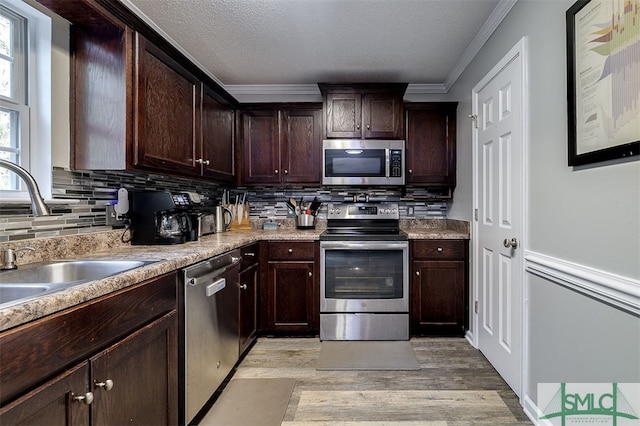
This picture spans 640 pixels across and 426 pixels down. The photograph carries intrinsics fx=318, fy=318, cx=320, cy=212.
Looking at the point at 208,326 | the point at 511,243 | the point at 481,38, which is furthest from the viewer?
the point at 481,38

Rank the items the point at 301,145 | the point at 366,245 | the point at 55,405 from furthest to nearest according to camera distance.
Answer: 1. the point at 301,145
2. the point at 366,245
3. the point at 55,405

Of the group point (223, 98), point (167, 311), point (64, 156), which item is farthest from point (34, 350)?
point (223, 98)

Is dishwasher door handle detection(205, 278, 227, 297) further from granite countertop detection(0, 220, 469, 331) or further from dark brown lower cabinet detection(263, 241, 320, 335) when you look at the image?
dark brown lower cabinet detection(263, 241, 320, 335)

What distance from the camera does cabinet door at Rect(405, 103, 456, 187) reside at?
3.00 meters

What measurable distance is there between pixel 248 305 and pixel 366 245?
3.48 ft

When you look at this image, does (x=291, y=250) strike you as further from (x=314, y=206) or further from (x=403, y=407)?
(x=403, y=407)

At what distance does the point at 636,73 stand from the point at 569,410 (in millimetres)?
1342

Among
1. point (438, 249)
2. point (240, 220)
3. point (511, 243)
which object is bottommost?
point (438, 249)

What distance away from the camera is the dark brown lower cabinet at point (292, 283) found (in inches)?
107

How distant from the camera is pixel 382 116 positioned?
298 cm

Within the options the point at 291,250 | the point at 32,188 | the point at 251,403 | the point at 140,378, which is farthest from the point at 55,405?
the point at 291,250

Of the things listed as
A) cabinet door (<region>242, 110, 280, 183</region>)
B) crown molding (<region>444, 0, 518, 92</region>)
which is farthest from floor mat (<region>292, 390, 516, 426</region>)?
crown molding (<region>444, 0, 518, 92</region>)

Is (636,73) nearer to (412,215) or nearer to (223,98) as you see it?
(412,215)

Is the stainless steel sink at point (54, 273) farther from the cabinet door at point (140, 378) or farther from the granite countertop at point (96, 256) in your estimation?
the cabinet door at point (140, 378)
